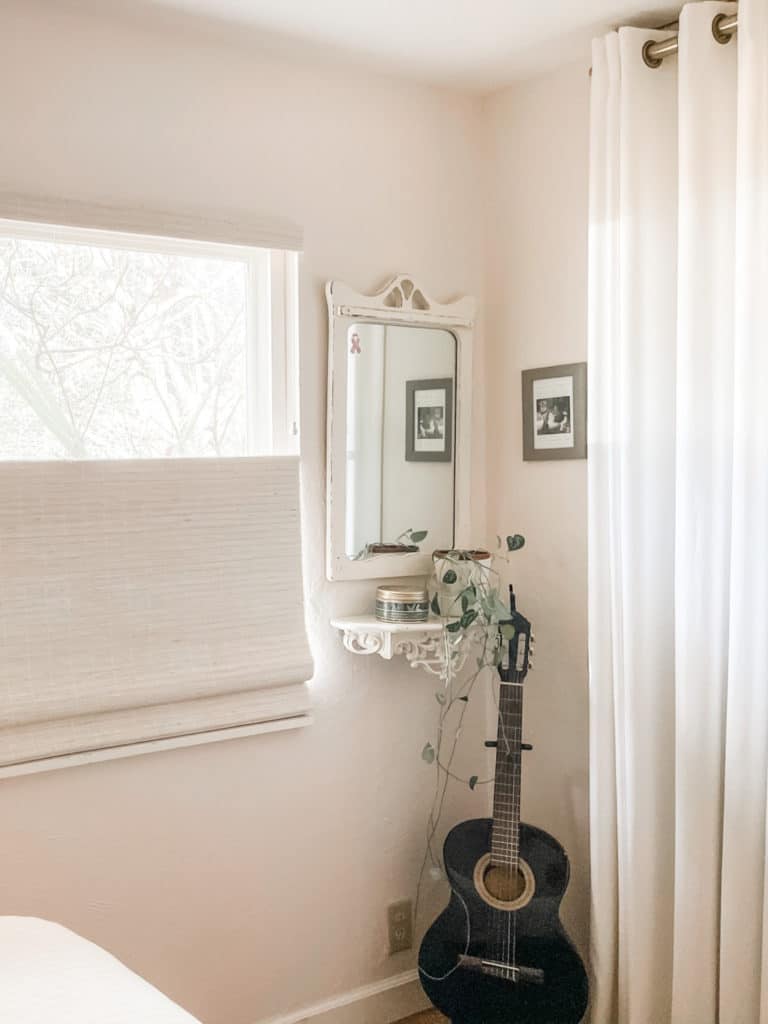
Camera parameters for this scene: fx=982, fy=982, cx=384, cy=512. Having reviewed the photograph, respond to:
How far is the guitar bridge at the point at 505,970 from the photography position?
2301mm

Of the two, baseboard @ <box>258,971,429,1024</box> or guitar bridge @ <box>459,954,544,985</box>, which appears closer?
guitar bridge @ <box>459,954,544,985</box>

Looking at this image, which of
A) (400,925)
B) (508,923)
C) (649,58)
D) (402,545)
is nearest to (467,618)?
(402,545)

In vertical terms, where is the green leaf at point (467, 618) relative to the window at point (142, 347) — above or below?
below

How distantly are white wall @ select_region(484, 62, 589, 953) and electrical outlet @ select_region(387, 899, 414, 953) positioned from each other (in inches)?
16.5

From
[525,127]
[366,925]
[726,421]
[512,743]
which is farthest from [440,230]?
[366,925]

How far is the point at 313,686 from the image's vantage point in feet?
8.41

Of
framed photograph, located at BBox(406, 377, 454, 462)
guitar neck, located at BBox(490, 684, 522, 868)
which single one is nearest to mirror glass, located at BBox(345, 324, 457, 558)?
framed photograph, located at BBox(406, 377, 454, 462)

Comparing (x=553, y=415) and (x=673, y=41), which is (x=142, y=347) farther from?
(x=673, y=41)

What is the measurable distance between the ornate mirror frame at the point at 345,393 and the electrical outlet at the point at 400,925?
92 centimetres

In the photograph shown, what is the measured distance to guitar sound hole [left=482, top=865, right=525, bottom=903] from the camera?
2.39 m

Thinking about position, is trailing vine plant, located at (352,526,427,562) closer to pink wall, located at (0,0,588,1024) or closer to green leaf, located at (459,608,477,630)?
pink wall, located at (0,0,588,1024)

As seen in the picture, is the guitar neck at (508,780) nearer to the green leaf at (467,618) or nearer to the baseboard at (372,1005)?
the green leaf at (467,618)

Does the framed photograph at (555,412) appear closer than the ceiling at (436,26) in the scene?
No

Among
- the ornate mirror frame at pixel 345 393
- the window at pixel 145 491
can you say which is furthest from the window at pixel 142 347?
the ornate mirror frame at pixel 345 393
